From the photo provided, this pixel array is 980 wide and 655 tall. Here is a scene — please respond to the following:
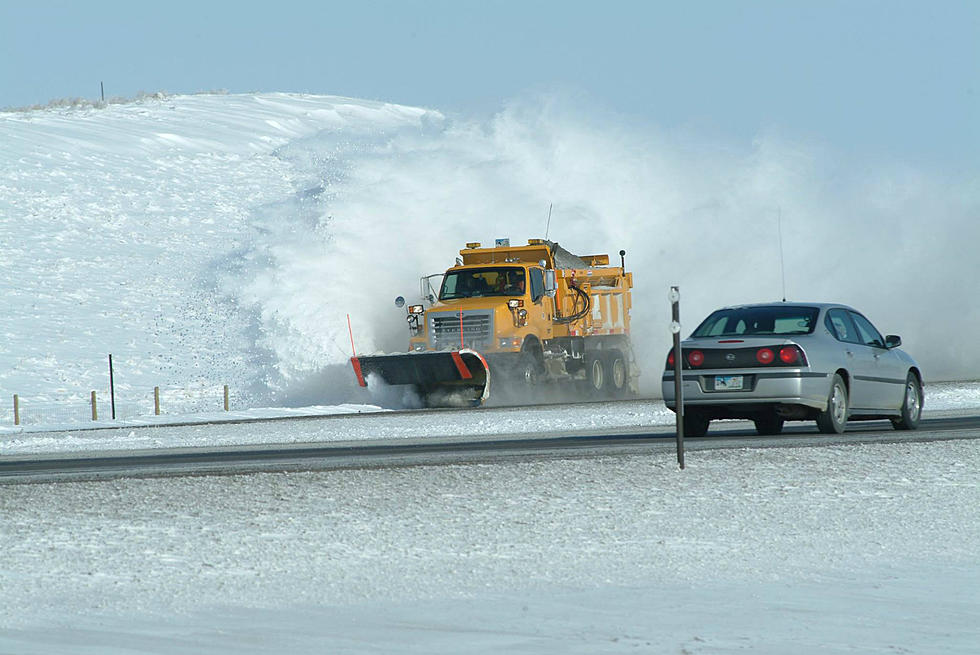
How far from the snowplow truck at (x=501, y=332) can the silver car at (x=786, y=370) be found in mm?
11066

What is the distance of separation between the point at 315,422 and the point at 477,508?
13565mm


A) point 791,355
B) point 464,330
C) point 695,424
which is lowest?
point 695,424

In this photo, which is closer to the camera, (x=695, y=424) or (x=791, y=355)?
(x=791, y=355)

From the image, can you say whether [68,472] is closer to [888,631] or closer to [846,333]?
[846,333]

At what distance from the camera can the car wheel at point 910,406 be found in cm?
1652

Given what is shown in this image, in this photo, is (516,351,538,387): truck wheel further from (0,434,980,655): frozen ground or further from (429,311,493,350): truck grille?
(0,434,980,655): frozen ground

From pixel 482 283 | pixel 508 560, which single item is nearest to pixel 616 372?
pixel 482 283

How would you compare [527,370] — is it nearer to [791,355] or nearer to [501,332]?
[501,332]

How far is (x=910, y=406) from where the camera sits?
1661 cm

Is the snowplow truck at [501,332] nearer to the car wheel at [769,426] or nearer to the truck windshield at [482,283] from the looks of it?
the truck windshield at [482,283]

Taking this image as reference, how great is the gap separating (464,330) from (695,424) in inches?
464

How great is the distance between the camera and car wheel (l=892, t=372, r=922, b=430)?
650 inches

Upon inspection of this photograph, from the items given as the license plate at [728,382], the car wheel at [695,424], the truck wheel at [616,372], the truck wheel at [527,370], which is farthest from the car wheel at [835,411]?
the truck wheel at [616,372]

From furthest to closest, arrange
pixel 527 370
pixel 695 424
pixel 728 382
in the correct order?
pixel 527 370
pixel 695 424
pixel 728 382
